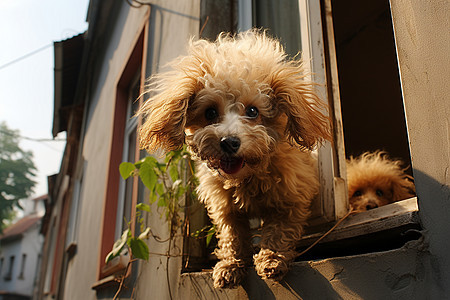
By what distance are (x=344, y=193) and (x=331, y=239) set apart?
357mm

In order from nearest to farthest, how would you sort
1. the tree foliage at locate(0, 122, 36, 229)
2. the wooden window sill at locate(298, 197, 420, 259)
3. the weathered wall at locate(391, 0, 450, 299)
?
the weathered wall at locate(391, 0, 450, 299) < the wooden window sill at locate(298, 197, 420, 259) < the tree foliage at locate(0, 122, 36, 229)

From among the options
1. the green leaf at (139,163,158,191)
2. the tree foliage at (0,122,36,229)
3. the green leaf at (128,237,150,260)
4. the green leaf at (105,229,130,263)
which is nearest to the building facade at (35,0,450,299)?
the green leaf at (128,237,150,260)

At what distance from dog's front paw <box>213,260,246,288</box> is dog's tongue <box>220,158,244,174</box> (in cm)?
55

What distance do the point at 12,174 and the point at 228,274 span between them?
43.6 metres

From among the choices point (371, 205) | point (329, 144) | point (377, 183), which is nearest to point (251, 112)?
point (329, 144)

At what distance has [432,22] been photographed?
5.93 feet

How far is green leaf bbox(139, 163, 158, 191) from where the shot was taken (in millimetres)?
3373

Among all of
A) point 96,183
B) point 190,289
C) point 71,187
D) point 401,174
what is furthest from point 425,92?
point 71,187

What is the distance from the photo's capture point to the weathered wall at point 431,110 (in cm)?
163

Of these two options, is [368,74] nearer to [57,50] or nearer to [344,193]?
[344,193]

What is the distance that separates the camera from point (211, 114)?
2572 millimetres

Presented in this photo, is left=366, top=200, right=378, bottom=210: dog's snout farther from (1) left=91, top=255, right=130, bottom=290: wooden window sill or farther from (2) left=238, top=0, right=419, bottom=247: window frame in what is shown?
(1) left=91, top=255, right=130, bottom=290: wooden window sill

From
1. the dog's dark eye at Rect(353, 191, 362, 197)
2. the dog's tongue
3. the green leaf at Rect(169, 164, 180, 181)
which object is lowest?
the dog's tongue

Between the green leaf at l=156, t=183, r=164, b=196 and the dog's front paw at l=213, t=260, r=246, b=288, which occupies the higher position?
the green leaf at l=156, t=183, r=164, b=196
